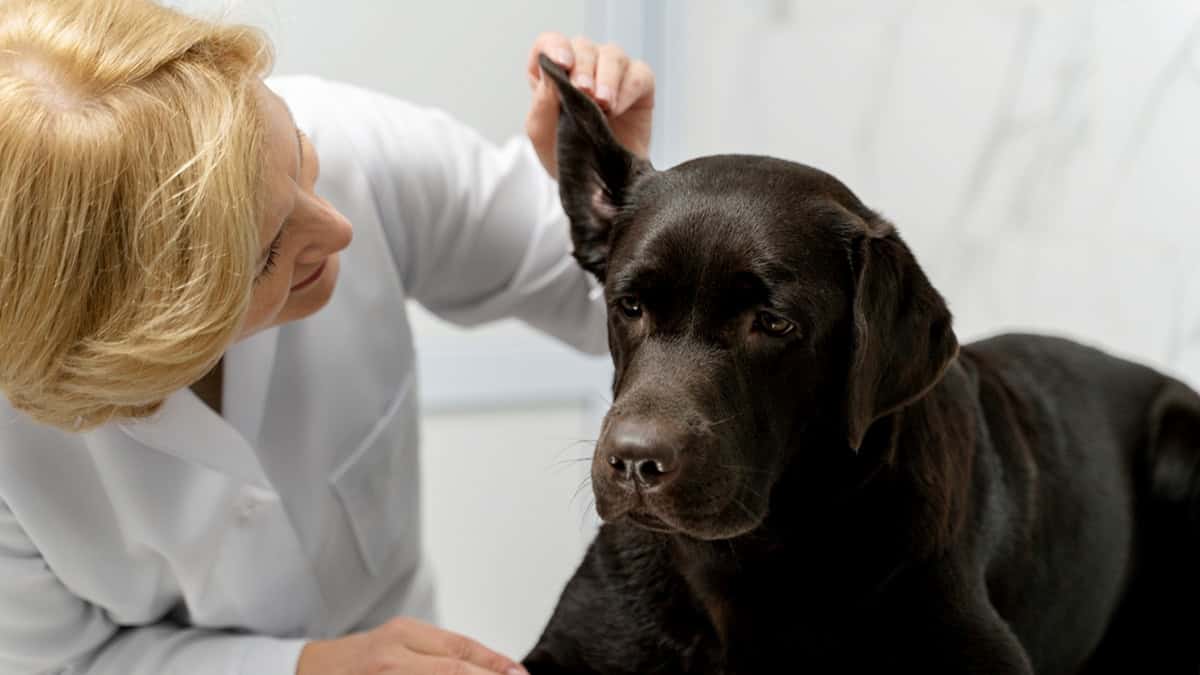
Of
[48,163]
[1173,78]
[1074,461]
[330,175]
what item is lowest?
[1074,461]

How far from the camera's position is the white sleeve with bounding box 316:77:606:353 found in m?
1.48

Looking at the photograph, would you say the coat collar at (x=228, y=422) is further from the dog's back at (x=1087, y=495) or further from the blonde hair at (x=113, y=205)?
the dog's back at (x=1087, y=495)

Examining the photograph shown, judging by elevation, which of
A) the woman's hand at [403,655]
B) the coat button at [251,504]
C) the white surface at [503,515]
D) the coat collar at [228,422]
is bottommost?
the white surface at [503,515]

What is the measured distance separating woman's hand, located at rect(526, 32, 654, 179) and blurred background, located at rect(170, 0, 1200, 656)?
271 mm

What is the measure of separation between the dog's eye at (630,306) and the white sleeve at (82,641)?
47cm

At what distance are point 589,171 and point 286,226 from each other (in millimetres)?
271

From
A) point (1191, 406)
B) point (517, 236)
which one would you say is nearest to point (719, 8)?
point (517, 236)

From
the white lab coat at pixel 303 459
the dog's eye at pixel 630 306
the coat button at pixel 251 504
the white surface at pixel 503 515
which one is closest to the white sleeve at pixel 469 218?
the white lab coat at pixel 303 459

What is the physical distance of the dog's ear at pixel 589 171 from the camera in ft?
3.59

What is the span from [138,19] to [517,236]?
0.56 metres

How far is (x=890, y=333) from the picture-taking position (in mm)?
979

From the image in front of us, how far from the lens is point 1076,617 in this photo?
124 centimetres

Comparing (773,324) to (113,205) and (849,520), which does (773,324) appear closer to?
(849,520)

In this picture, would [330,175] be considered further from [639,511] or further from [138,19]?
[639,511]
